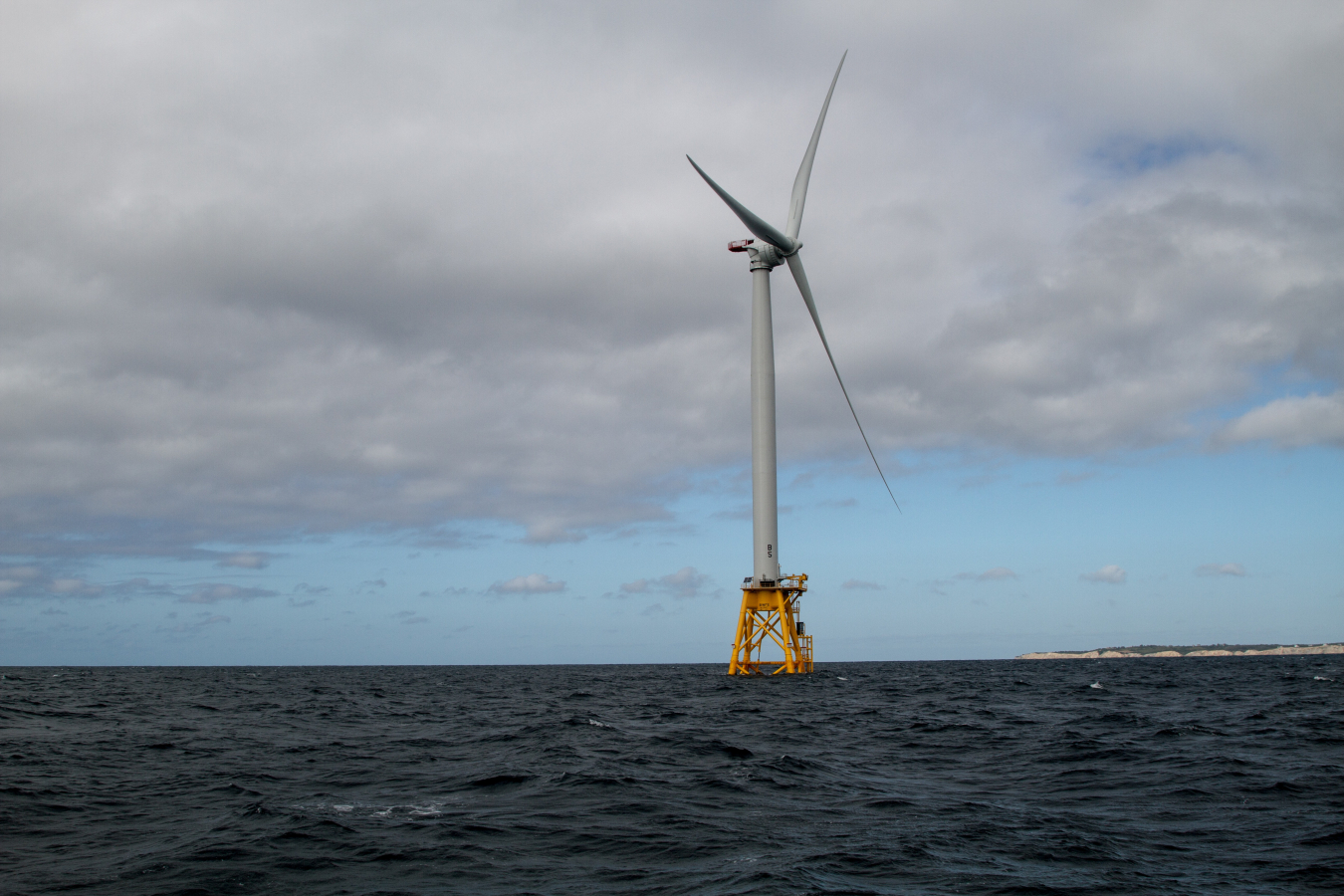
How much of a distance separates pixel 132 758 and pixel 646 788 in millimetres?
18333

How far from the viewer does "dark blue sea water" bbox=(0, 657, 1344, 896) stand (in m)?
14.7

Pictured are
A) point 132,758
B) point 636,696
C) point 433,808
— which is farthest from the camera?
point 636,696

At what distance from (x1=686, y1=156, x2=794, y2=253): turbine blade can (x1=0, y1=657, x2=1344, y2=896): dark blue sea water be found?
40510mm

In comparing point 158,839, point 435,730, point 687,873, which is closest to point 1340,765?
point 687,873

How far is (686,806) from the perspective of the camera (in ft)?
66.9

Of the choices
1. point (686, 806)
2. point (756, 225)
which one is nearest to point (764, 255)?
point (756, 225)

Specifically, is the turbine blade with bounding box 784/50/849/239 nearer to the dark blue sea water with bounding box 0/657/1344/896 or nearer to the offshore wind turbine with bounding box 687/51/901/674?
the offshore wind turbine with bounding box 687/51/901/674

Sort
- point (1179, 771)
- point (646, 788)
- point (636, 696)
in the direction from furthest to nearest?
point (636, 696) < point (1179, 771) < point (646, 788)

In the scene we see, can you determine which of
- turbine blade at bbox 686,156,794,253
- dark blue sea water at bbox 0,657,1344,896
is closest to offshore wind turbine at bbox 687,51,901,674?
turbine blade at bbox 686,156,794,253

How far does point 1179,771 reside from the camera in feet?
80.4

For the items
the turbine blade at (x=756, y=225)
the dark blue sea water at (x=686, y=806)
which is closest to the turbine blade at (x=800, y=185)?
the turbine blade at (x=756, y=225)

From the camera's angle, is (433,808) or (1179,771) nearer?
(433,808)

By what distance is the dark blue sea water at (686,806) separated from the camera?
14.7 metres

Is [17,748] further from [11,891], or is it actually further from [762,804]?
[762,804]
